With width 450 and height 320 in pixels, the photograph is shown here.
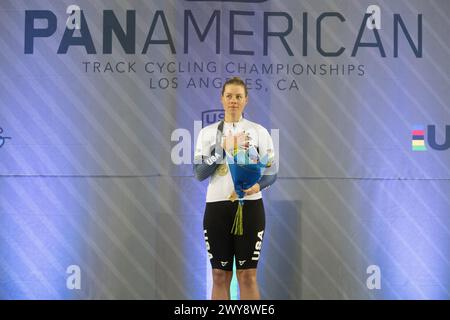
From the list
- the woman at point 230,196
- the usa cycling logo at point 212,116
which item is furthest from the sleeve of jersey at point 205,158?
the usa cycling logo at point 212,116

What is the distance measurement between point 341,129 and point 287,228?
0.69 m

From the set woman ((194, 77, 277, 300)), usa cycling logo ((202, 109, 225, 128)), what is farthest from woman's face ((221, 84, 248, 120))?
usa cycling logo ((202, 109, 225, 128))

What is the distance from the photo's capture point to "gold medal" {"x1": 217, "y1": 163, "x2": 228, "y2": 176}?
4.58m

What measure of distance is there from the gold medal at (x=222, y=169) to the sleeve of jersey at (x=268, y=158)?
199 millimetres

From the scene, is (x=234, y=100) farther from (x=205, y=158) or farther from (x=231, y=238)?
(x=231, y=238)

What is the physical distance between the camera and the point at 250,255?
4512mm

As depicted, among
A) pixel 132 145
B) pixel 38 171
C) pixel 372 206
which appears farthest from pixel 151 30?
pixel 372 206

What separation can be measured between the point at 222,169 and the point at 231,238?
0.39 m

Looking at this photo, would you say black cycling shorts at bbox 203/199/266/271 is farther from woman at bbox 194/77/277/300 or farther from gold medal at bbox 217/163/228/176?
gold medal at bbox 217/163/228/176

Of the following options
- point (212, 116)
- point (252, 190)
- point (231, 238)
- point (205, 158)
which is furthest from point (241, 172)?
point (212, 116)

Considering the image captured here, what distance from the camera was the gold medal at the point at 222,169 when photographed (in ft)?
15.0

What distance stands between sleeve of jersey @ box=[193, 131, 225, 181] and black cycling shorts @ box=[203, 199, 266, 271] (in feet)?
0.61

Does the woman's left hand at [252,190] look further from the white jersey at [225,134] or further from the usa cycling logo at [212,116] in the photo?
the usa cycling logo at [212,116]
